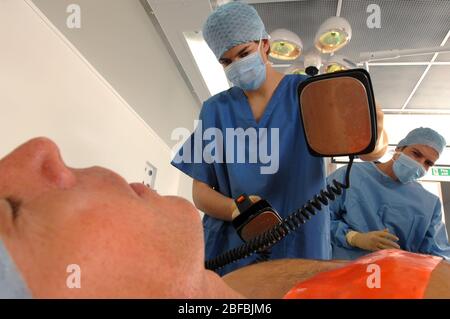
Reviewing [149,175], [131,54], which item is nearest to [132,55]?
[131,54]

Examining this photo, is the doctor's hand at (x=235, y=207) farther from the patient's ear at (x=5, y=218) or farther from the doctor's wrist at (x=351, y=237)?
the doctor's wrist at (x=351, y=237)

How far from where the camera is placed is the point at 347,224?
177cm

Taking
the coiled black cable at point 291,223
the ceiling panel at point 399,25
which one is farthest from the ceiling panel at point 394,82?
the coiled black cable at point 291,223

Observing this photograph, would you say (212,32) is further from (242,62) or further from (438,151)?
(438,151)

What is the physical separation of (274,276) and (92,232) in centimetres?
39

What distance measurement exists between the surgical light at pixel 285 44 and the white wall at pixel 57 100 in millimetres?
1219

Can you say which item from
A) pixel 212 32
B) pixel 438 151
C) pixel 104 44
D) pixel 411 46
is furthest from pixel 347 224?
pixel 411 46

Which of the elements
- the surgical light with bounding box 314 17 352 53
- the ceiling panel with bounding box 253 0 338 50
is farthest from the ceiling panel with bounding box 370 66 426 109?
the surgical light with bounding box 314 17 352 53

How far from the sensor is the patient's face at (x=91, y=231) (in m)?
0.41

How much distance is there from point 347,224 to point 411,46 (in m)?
2.23

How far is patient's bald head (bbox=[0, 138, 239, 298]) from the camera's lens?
411 millimetres

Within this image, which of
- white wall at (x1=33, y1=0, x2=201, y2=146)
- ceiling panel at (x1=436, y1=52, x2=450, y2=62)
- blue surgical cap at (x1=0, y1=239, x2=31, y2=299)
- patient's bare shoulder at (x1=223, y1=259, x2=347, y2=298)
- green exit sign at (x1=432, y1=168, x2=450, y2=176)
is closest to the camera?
blue surgical cap at (x1=0, y1=239, x2=31, y2=299)
